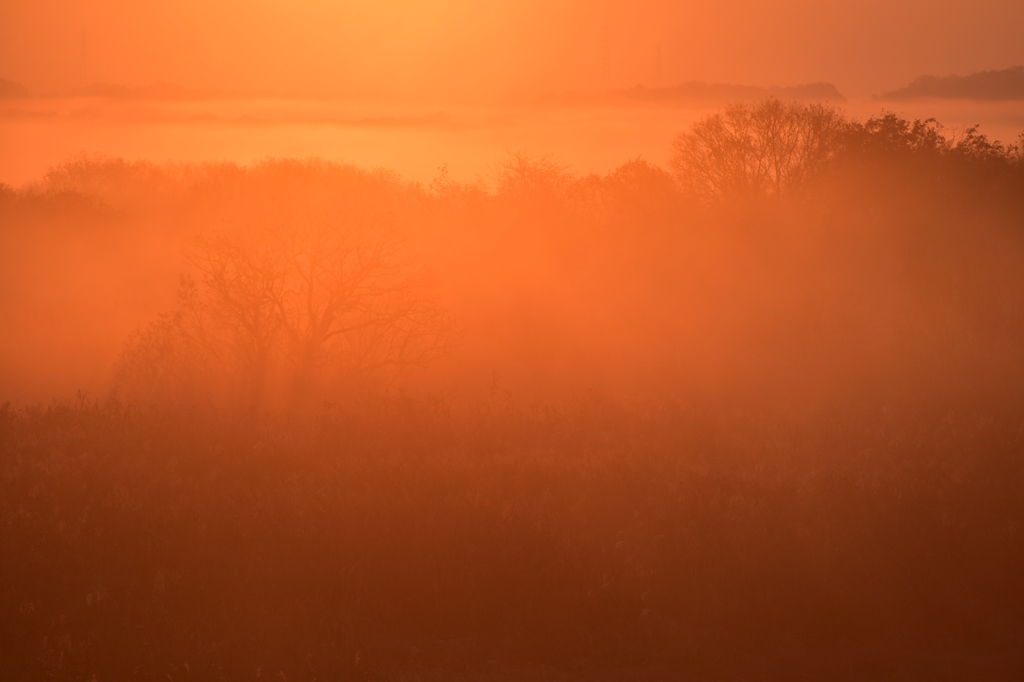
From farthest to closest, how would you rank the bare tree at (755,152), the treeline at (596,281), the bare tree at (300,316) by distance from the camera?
the bare tree at (755,152) → the treeline at (596,281) → the bare tree at (300,316)

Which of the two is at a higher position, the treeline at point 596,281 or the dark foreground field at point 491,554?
the treeline at point 596,281

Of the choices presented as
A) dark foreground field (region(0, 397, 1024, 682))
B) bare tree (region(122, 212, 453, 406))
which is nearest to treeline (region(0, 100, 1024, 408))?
bare tree (region(122, 212, 453, 406))

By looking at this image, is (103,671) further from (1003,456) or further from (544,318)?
(544,318)

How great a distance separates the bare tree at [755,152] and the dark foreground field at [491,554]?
1014 inches

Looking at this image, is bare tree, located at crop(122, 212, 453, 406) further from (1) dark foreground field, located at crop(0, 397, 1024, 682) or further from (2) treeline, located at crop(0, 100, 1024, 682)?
(1) dark foreground field, located at crop(0, 397, 1024, 682)

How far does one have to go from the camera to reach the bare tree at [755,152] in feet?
140

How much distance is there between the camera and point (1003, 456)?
17.7m

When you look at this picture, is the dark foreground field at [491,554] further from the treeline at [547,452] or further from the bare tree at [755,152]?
the bare tree at [755,152]

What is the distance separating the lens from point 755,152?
43656mm

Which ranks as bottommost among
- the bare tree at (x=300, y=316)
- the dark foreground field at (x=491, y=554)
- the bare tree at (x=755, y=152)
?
the dark foreground field at (x=491, y=554)

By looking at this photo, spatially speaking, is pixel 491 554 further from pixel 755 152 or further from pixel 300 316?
pixel 755 152

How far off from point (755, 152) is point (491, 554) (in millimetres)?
34916

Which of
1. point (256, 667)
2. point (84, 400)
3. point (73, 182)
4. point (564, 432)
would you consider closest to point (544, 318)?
point (564, 432)

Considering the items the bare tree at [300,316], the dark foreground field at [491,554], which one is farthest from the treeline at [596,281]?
the dark foreground field at [491,554]
